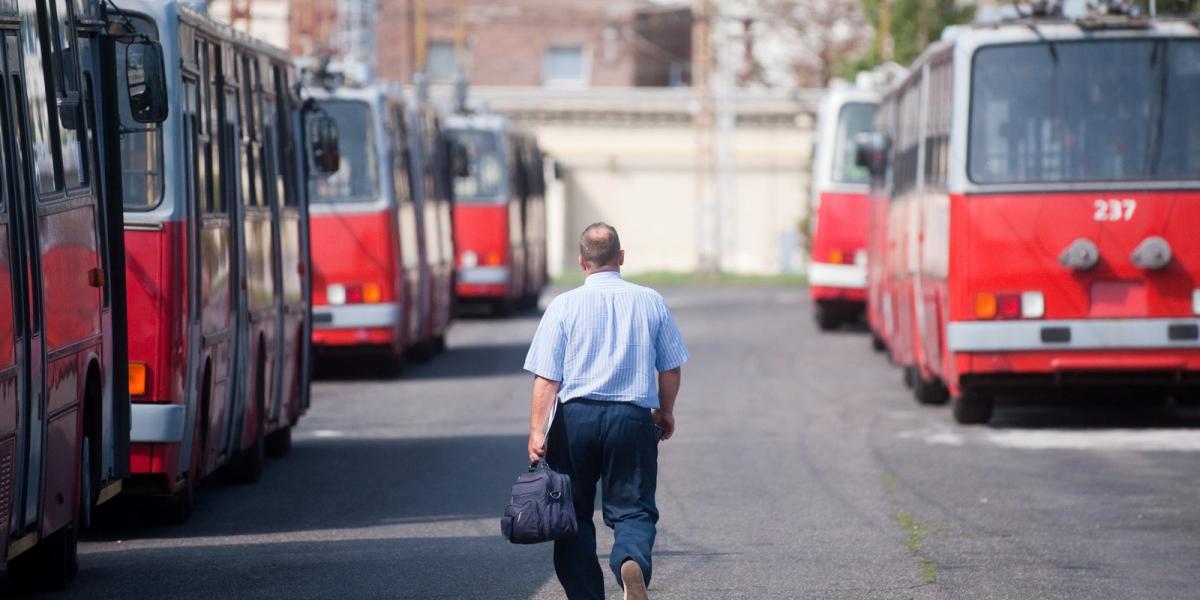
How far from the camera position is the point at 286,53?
16.5m

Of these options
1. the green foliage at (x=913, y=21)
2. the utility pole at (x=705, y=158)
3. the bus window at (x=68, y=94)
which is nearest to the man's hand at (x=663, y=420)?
the bus window at (x=68, y=94)

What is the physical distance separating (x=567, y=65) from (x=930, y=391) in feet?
175

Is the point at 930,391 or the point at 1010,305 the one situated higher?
the point at 1010,305

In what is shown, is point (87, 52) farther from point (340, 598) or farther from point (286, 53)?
point (286, 53)

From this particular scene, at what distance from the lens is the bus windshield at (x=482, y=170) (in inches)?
Answer: 1409

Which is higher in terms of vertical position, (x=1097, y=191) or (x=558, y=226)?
(x=1097, y=191)

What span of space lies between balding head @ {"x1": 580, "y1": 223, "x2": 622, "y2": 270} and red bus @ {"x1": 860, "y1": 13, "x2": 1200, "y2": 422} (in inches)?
341

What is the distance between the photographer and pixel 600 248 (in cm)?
873

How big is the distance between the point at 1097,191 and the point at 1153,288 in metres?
0.81

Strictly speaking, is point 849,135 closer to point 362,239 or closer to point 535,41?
point 362,239

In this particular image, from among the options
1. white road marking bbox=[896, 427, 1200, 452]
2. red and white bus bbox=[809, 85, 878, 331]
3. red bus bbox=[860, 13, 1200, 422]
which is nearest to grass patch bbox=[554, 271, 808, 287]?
red and white bus bbox=[809, 85, 878, 331]

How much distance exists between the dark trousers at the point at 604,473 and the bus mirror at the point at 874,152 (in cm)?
1721

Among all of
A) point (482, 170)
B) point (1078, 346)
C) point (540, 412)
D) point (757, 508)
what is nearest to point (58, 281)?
point (540, 412)

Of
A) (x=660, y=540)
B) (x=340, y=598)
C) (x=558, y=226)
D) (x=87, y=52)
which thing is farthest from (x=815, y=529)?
(x=558, y=226)
